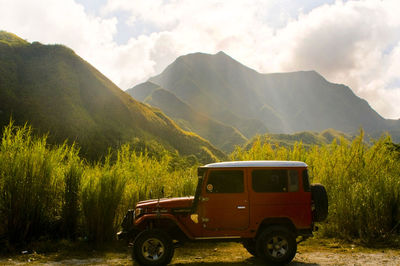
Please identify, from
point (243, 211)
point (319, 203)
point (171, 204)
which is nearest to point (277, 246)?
point (243, 211)

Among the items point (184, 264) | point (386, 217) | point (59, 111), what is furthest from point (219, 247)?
point (59, 111)

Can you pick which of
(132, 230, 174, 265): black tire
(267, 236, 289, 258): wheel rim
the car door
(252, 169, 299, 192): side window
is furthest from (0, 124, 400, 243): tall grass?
(267, 236, 289, 258): wheel rim

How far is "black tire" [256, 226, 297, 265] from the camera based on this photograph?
757cm

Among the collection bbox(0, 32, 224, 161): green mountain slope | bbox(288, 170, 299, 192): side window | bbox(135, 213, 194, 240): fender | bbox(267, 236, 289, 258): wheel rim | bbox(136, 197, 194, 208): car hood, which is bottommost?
bbox(267, 236, 289, 258): wheel rim

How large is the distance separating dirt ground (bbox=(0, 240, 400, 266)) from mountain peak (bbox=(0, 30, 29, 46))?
121278 millimetres

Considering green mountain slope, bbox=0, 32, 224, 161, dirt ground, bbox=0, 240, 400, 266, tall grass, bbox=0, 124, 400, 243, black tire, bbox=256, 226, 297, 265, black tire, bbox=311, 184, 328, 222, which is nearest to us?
black tire, bbox=256, 226, 297, 265

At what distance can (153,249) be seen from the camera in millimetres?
7477

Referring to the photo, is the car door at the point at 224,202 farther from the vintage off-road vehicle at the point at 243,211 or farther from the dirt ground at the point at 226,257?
the dirt ground at the point at 226,257

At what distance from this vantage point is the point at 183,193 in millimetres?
12492

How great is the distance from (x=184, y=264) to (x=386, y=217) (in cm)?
641

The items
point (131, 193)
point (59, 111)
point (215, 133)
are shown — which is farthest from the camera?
point (215, 133)

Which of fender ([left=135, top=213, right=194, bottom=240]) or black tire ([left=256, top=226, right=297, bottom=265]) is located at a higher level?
fender ([left=135, top=213, right=194, bottom=240])

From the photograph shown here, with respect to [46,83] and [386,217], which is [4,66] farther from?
[386,217]

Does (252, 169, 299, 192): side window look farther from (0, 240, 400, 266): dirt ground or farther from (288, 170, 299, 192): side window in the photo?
(0, 240, 400, 266): dirt ground
